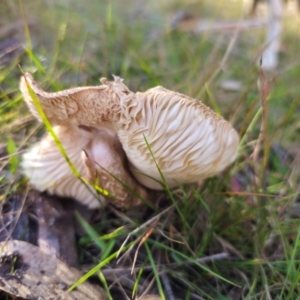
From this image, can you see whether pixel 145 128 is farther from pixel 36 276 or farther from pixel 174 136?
pixel 36 276

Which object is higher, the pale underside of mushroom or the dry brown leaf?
the pale underside of mushroom

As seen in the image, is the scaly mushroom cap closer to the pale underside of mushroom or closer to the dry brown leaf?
the pale underside of mushroom

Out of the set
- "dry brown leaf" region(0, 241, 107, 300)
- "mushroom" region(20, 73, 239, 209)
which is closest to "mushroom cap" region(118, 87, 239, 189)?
"mushroom" region(20, 73, 239, 209)

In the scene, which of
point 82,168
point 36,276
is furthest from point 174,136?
point 36,276

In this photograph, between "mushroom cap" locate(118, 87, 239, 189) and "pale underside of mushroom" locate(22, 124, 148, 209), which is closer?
"mushroom cap" locate(118, 87, 239, 189)

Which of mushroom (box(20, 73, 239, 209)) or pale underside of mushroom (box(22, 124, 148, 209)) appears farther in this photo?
pale underside of mushroom (box(22, 124, 148, 209))

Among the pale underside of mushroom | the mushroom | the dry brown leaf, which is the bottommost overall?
the dry brown leaf

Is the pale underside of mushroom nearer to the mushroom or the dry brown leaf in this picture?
the mushroom

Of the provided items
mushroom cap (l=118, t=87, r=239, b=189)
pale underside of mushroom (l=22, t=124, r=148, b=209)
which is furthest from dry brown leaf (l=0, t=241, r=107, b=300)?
mushroom cap (l=118, t=87, r=239, b=189)
